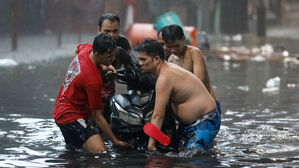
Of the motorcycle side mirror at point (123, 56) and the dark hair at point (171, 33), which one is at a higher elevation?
the dark hair at point (171, 33)

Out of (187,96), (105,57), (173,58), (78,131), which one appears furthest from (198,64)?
(78,131)

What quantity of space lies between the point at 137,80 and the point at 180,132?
81cm

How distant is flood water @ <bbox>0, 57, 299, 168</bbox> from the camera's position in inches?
277

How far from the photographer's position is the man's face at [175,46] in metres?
7.75

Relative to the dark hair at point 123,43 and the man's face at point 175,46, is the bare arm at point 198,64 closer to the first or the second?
the man's face at point 175,46

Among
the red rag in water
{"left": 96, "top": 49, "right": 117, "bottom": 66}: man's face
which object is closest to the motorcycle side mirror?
{"left": 96, "top": 49, "right": 117, "bottom": 66}: man's face

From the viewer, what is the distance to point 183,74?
720 centimetres

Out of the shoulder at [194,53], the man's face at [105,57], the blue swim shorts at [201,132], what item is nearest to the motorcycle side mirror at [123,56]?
the shoulder at [194,53]

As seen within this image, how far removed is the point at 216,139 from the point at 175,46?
1237mm

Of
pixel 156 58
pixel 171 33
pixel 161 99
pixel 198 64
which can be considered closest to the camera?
pixel 161 99

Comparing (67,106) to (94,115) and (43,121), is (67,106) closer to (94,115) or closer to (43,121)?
(94,115)

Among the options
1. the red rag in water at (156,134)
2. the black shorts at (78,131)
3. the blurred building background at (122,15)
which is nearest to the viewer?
the red rag in water at (156,134)

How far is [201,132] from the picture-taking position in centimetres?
729

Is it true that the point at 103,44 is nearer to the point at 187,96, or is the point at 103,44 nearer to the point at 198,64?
the point at 187,96
